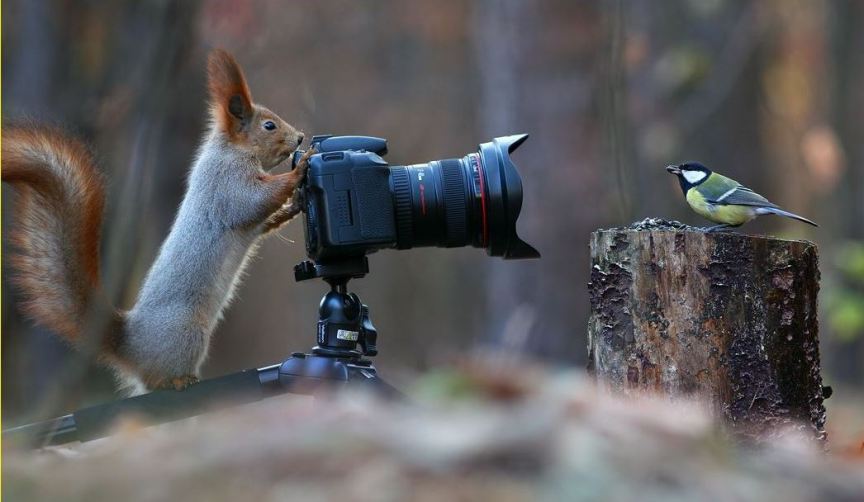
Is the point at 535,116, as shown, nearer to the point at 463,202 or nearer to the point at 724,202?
the point at 463,202

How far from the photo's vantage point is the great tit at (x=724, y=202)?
2.71 m

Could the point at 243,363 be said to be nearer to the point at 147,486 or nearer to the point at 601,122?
the point at 601,122

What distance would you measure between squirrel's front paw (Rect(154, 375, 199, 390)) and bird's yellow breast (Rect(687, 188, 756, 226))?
154 centimetres

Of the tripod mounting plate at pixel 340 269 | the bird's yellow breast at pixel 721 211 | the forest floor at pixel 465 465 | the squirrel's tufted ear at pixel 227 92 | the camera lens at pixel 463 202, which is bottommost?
the forest floor at pixel 465 465

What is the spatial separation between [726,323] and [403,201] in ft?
3.03

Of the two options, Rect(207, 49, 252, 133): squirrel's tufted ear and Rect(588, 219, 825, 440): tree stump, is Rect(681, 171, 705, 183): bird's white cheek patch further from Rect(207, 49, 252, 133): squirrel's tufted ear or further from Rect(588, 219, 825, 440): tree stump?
Rect(207, 49, 252, 133): squirrel's tufted ear

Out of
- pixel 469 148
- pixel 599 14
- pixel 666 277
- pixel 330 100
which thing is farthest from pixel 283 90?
pixel 666 277

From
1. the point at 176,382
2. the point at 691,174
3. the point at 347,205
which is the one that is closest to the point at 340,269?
the point at 347,205

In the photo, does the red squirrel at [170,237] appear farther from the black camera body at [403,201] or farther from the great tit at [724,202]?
the great tit at [724,202]

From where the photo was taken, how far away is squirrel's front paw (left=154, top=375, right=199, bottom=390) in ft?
10.1

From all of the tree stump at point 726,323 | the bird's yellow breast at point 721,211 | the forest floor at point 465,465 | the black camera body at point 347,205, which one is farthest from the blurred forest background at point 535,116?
the forest floor at point 465,465

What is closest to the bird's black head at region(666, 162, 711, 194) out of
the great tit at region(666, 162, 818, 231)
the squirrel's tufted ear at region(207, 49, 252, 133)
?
the great tit at region(666, 162, 818, 231)

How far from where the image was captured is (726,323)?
2615mm

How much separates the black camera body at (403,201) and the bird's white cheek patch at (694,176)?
0.46 m
